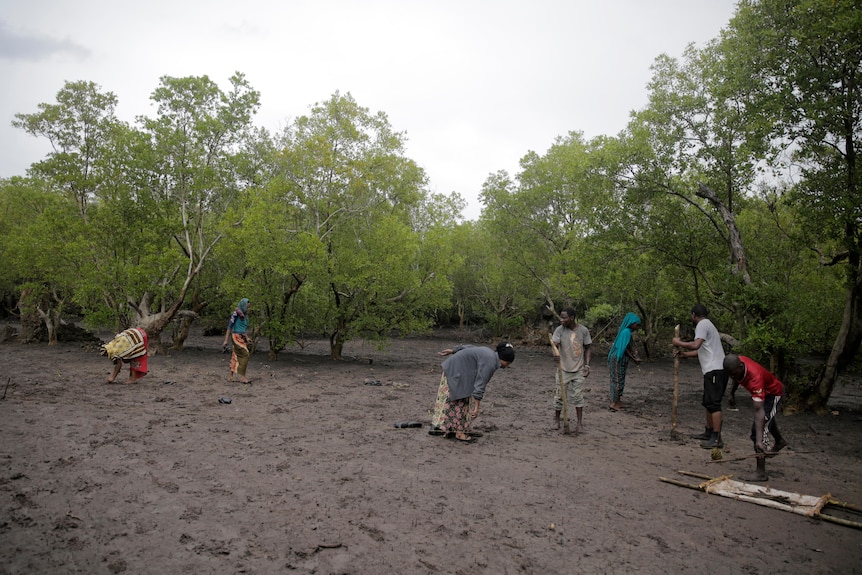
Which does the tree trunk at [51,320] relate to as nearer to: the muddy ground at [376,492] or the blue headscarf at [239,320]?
the muddy ground at [376,492]

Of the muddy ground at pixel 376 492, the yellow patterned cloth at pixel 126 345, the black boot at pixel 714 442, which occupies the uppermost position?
the yellow patterned cloth at pixel 126 345

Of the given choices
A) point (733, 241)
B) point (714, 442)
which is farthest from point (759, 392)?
point (733, 241)

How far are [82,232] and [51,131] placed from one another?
152 inches

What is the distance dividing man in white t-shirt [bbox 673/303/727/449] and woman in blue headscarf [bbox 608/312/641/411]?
2466 millimetres

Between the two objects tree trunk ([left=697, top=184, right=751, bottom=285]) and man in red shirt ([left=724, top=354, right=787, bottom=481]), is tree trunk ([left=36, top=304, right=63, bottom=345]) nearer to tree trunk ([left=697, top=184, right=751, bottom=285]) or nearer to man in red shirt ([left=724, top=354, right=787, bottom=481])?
tree trunk ([left=697, top=184, right=751, bottom=285])

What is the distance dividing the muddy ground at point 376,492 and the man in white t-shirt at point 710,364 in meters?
0.42

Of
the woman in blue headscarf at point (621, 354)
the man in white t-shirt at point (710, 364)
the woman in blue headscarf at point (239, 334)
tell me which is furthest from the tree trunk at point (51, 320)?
the man in white t-shirt at point (710, 364)

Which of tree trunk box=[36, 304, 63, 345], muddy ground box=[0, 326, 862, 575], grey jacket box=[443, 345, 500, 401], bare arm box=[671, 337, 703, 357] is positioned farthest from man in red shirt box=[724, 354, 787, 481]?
tree trunk box=[36, 304, 63, 345]

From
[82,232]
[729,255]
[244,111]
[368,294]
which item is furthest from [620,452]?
[82,232]

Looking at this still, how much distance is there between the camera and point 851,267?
9547mm

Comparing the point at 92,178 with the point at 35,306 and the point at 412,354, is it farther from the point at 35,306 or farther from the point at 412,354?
the point at 412,354

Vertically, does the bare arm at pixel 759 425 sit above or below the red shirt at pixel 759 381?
below

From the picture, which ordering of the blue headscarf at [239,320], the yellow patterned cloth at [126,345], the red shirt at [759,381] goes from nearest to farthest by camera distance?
the red shirt at [759,381], the yellow patterned cloth at [126,345], the blue headscarf at [239,320]

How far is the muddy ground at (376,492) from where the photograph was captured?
12.8ft
